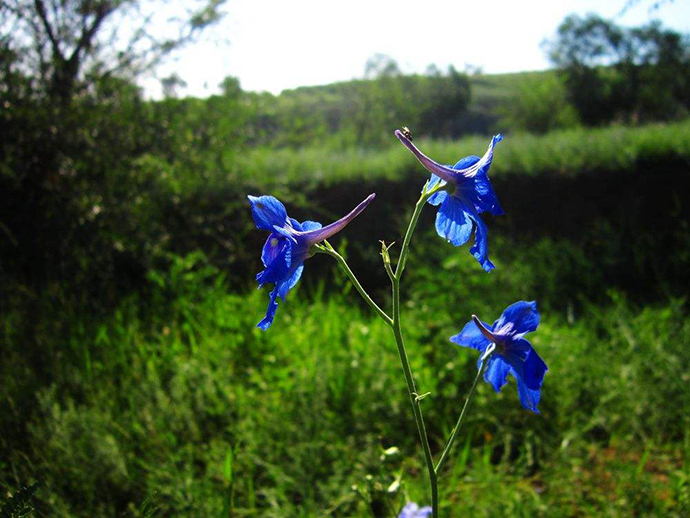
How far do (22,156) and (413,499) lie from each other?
399 centimetres

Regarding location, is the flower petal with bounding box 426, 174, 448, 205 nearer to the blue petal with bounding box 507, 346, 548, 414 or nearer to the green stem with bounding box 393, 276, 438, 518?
the green stem with bounding box 393, 276, 438, 518

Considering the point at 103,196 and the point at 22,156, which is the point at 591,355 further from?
the point at 22,156

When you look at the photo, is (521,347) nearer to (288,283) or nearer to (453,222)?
(453,222)

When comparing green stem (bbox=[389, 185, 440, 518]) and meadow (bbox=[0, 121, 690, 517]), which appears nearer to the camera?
green stem (bbox=[389, 185, 440, 518])

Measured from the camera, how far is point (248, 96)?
595 cm

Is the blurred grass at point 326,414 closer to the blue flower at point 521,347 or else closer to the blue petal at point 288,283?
the blue flower at point 521,347

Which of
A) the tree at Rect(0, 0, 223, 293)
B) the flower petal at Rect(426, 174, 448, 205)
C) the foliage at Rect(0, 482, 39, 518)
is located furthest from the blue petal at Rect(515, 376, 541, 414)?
the tree at Rect(0, 0, 223, 293)

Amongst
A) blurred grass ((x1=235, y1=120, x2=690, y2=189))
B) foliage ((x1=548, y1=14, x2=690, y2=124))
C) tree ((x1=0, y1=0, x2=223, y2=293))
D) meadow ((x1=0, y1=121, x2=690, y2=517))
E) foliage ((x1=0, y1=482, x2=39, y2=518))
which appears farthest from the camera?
foliage ((x1=548, y1=14, x2=690, y2=124))

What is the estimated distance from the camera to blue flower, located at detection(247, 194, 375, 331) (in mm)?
979

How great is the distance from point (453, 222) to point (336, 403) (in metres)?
1.96

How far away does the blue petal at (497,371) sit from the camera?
43.8 inches

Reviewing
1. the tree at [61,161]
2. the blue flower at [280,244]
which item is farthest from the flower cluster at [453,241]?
the tree at [61,161]

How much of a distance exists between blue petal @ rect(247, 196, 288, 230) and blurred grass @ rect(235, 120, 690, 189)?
16.0 ft

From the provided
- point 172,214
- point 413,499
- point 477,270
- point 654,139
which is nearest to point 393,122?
point 654,139
